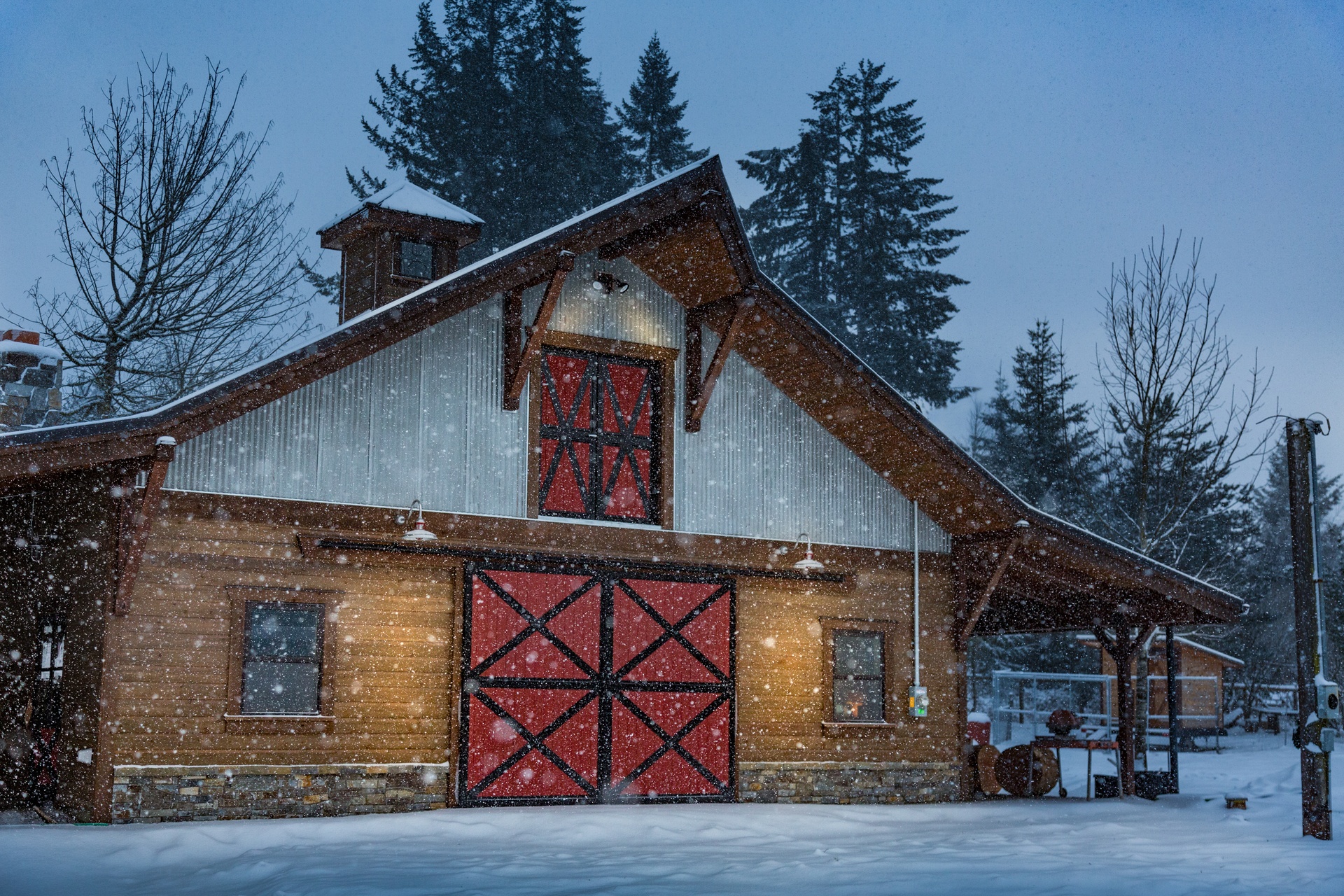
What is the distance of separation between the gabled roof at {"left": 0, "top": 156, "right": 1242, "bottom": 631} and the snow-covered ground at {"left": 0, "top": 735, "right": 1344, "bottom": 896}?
3.15 m

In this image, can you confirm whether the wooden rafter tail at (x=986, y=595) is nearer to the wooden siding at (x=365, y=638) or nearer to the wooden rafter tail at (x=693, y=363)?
the wooden siding at (x=365, y=638)

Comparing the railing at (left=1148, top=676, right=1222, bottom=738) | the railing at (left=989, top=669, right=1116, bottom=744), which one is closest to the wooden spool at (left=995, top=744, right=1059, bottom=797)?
the railing at (left=989, top=669, right=1116, bottom=744)

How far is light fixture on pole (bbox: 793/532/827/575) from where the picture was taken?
618 inches

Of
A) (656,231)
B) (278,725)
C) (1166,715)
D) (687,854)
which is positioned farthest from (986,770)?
(1166,715)

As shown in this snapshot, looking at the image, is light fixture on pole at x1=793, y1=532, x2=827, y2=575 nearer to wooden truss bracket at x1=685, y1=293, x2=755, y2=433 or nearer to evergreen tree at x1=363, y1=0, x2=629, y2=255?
wooden truss bracket at x1=685, y1=293, x2=755, y2=433

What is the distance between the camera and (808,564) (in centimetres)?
1569

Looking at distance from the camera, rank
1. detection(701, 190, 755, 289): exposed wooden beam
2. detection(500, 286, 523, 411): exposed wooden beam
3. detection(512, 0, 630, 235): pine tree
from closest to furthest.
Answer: detection(500, 286, 523, 411): exposed wooden beam
detection(701, 190, 755, 289): exposed wooden beam
detection(512, 0, 630, 235): pine tree

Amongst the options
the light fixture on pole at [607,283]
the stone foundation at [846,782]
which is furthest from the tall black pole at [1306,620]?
the light fixture on pole at [607,283]

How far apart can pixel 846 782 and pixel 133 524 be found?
8825 millimetres

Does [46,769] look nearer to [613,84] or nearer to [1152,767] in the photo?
[1152,767]

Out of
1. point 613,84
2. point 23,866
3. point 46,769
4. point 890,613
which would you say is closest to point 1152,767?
point 890,613

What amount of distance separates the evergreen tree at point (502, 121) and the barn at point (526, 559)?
52.5ft

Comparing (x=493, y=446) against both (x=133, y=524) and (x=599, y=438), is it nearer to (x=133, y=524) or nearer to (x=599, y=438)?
(x=599, y=438)

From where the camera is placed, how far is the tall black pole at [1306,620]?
43.9 ft
